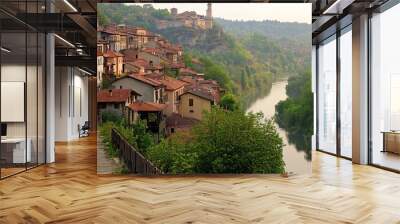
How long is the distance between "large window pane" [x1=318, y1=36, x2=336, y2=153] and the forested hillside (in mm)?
3724

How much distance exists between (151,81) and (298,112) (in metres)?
2.45

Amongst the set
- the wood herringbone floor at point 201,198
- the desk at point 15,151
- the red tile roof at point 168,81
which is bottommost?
the wood herringbone floor at point 201,198

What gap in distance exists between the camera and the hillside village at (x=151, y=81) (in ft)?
24.4

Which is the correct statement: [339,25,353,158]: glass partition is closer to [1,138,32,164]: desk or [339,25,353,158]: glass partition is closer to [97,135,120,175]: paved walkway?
[97,135,120,175]: paved walkway

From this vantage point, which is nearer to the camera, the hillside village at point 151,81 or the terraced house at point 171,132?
the terraced house at point 171,132

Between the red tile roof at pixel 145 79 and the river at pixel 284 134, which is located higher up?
the red tile roof at pixel 145 79

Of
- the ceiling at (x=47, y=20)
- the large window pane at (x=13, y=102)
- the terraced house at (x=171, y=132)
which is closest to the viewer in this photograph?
the terraced house at (x=171, y=132)

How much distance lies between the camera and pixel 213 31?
7547 millimetres

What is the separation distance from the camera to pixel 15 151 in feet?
24.5

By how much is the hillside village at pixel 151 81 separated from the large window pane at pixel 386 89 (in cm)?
306

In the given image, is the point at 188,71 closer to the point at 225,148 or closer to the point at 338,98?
the point at 225,148

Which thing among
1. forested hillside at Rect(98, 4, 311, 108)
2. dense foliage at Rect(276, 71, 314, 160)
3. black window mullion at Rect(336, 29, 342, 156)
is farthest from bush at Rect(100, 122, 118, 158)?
black window mullion at Rect(336, 29, 342, 156)

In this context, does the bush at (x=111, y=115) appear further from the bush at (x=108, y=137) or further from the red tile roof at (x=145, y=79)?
the red tile roof at (x=145, y=79)

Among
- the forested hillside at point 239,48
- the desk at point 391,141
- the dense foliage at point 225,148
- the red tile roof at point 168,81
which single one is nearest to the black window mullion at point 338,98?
the desk at point 391,141
